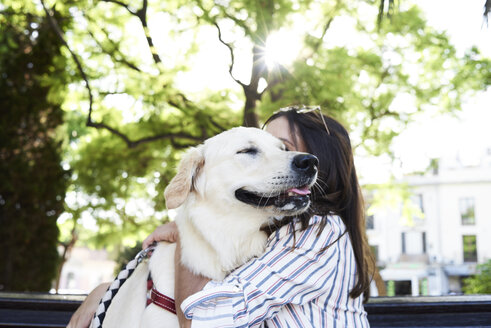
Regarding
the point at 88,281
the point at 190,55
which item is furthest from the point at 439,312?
the point at 88,281

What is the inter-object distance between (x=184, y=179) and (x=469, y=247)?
34277 millimetres

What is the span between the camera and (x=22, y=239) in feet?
30.1

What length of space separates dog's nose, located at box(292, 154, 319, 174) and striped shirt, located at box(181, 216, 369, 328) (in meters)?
0.20

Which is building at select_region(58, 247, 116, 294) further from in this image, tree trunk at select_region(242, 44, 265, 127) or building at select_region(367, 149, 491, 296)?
tree trunk at select_region(242, 44, 265, 127)

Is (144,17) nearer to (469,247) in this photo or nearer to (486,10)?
(486,10)

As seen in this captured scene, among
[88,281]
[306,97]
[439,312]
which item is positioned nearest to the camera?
[439,312]

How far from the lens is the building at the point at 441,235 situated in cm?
3164

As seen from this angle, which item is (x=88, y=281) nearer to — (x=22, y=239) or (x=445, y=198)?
(x=445, y=198)

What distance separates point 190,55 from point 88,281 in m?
40.7

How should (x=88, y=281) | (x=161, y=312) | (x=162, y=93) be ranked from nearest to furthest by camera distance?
(x=161, y=312), (x=162, y=93), (x=88, y=281)

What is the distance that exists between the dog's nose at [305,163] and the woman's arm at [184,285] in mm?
533

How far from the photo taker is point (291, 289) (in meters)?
1.50

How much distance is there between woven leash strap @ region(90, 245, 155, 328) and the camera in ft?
5.96

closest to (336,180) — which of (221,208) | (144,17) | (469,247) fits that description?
(221,208)
